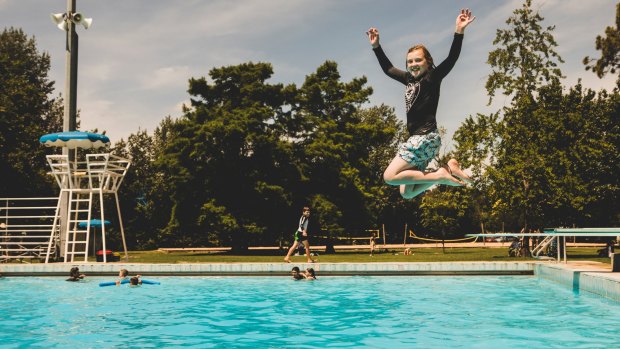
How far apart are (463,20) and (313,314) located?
26.3 feet

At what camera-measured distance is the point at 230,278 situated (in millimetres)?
20172

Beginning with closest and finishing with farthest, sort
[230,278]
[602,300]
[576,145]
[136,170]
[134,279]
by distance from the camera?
1. [602,300]
2. [134,279]
3. [230,278]
4. [576,145]
5. [136,170]

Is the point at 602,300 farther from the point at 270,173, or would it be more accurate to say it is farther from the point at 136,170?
the point at 136,170

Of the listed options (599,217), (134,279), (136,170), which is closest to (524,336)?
(134,279)

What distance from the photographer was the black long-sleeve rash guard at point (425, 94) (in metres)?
6.87

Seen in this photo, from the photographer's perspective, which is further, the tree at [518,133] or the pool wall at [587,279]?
the tree at [518,133]

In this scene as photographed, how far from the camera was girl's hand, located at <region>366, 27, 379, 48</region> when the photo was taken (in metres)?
7.36

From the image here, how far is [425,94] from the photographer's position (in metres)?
6.89

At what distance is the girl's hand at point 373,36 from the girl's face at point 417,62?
542 millimetres

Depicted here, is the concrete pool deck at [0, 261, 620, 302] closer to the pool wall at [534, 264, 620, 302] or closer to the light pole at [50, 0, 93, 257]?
the pool wall at [534, 264, 620, 302]

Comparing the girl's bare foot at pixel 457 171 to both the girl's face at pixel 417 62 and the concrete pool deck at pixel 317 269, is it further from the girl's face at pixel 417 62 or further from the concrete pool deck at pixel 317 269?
the concrete pool deck at pixel 317 269

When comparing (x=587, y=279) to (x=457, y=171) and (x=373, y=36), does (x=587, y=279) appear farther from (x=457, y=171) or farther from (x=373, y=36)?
(x=373, y=36)

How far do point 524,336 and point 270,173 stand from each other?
2756 centimetres

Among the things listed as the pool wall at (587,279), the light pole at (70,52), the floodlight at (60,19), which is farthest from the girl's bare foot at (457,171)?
the floodlight at (60,19)
